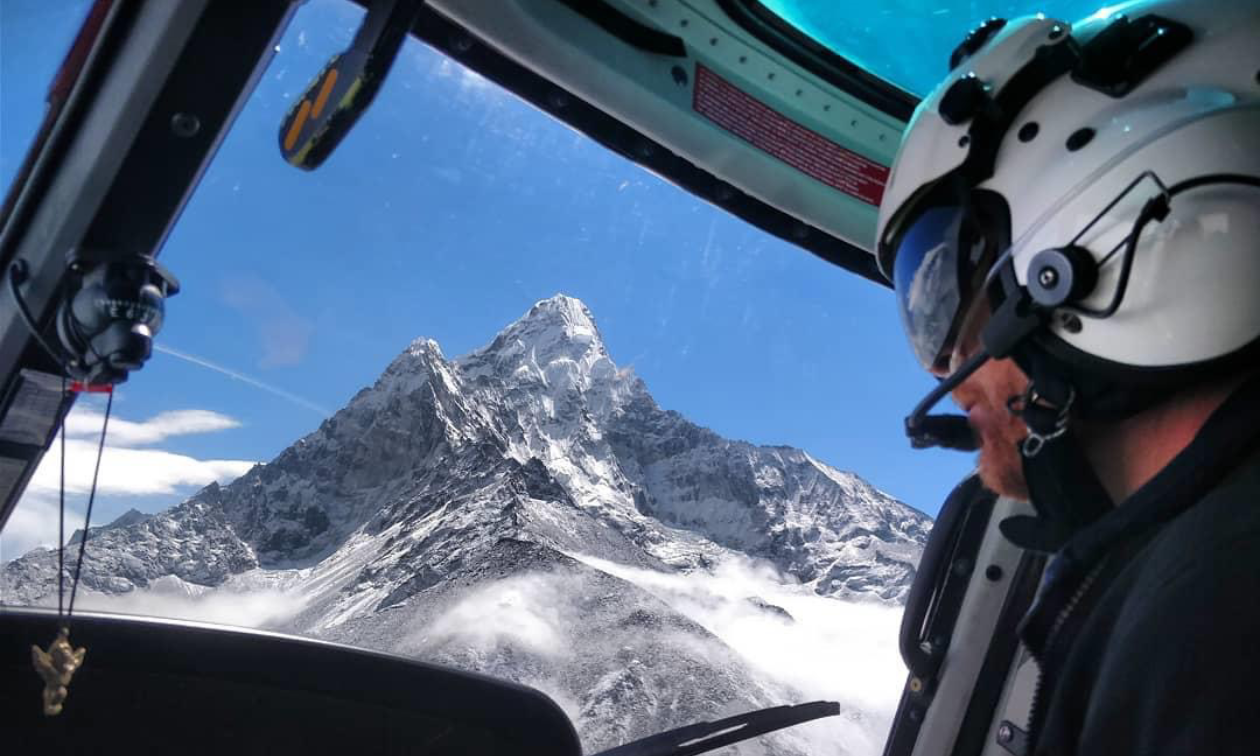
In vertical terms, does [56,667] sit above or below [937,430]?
below

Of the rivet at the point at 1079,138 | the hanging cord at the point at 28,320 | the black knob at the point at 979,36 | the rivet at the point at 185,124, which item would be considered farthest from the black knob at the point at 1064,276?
the hanging cord at the point at 28,320

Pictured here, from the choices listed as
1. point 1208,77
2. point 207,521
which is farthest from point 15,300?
point 207,521

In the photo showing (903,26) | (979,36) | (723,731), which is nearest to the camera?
(979,36)

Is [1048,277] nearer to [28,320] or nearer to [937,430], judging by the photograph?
[937,430]

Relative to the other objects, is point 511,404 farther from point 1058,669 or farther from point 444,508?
point 1058,669

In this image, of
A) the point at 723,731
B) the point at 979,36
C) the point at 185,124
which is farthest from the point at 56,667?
the point at 979,36

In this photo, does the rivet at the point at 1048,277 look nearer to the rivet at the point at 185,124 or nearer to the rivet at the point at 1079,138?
the rivet at the point at 1079,138

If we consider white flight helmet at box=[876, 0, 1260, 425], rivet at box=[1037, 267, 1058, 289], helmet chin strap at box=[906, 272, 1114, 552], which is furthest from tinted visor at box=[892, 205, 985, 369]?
rivet at box=[1037, 267, 1058, 289]
